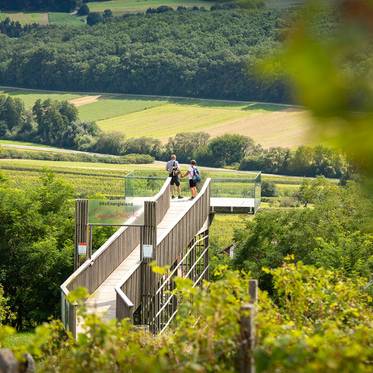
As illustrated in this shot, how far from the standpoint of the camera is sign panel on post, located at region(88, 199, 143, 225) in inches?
1013

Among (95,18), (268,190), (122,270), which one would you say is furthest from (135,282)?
(95,18)

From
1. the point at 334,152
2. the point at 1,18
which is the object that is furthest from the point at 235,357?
the point at 1,18

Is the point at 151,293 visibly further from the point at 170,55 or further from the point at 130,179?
the point at 170,55

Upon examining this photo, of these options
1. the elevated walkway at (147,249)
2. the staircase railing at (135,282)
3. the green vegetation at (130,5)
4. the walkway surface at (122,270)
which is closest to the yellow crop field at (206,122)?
the green vegetation at (130,5)

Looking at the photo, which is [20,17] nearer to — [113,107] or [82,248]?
[113,107]

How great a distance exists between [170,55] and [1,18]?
120ft

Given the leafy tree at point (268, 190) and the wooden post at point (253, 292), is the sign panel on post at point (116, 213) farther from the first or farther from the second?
the leafy tree at point (268, 190)

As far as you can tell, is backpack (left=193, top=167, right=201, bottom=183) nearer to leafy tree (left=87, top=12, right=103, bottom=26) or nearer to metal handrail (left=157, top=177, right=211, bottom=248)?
metal handrail (left=157, top=177, right=211, bottom=248)

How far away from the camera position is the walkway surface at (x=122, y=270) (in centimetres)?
2309

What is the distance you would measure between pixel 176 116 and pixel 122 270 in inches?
4537

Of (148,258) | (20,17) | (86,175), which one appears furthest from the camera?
(20,17)

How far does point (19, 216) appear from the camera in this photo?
36094mm

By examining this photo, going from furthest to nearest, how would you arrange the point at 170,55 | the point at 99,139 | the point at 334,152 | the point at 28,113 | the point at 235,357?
the point at 170,55
the point at 28,113
the point at 99,139
the point at 235,357
the point at 334,152

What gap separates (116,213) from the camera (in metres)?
25.8
